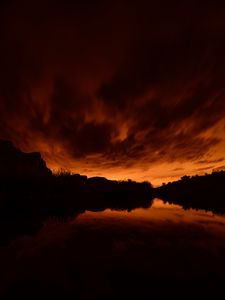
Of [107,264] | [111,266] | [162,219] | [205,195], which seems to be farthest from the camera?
[205,195]

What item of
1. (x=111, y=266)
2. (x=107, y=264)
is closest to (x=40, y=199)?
(x=107, y=264)

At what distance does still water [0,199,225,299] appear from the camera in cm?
420

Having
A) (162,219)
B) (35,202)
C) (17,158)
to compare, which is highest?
(17,158)

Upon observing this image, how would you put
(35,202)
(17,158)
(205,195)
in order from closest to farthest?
(35,202) < (205,195) < (17,158)

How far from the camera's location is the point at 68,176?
31125 millimetres

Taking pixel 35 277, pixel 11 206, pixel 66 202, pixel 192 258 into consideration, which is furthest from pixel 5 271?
pixel 66 202

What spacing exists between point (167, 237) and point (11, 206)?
1583 cm

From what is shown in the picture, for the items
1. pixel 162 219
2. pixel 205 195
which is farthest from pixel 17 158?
pixel 162 219

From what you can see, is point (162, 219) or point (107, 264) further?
point (162, 219)

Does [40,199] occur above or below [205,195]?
below

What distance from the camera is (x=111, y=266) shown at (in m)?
5.51

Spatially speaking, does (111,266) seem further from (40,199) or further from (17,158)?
(17,158)

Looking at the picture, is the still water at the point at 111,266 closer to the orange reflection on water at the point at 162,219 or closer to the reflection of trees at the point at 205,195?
the orange reflection on water at the point at 162,219

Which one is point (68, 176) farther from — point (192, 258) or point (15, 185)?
point (192, 258)
